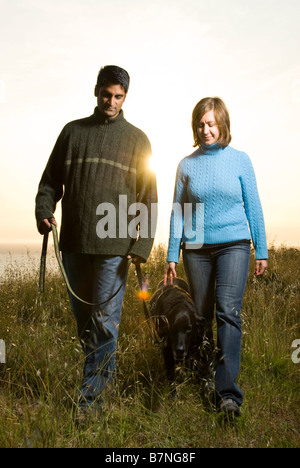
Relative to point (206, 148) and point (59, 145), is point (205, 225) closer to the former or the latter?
point (206, 148)

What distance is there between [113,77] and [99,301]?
1515 millimetres

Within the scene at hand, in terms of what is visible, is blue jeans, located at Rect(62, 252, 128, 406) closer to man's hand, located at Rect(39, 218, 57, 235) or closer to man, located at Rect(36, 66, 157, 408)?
man, located at Rect(36, 66, 157, 408)

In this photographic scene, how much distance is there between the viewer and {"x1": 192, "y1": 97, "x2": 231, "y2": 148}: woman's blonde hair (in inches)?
121

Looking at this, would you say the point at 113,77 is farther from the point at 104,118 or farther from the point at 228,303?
the point at 228,303

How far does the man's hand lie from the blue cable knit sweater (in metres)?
0.90

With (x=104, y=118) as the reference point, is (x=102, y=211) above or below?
below

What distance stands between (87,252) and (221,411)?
4.45ft

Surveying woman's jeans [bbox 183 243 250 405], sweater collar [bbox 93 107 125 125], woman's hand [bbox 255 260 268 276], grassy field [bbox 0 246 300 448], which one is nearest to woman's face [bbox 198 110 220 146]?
sweater collar [bbox 93 107 125 125]

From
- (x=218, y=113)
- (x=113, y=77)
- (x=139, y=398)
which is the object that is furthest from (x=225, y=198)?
(x=139, y=398)

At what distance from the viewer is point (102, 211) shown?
291 centimetres

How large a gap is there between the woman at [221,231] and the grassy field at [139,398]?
28 centimetres
